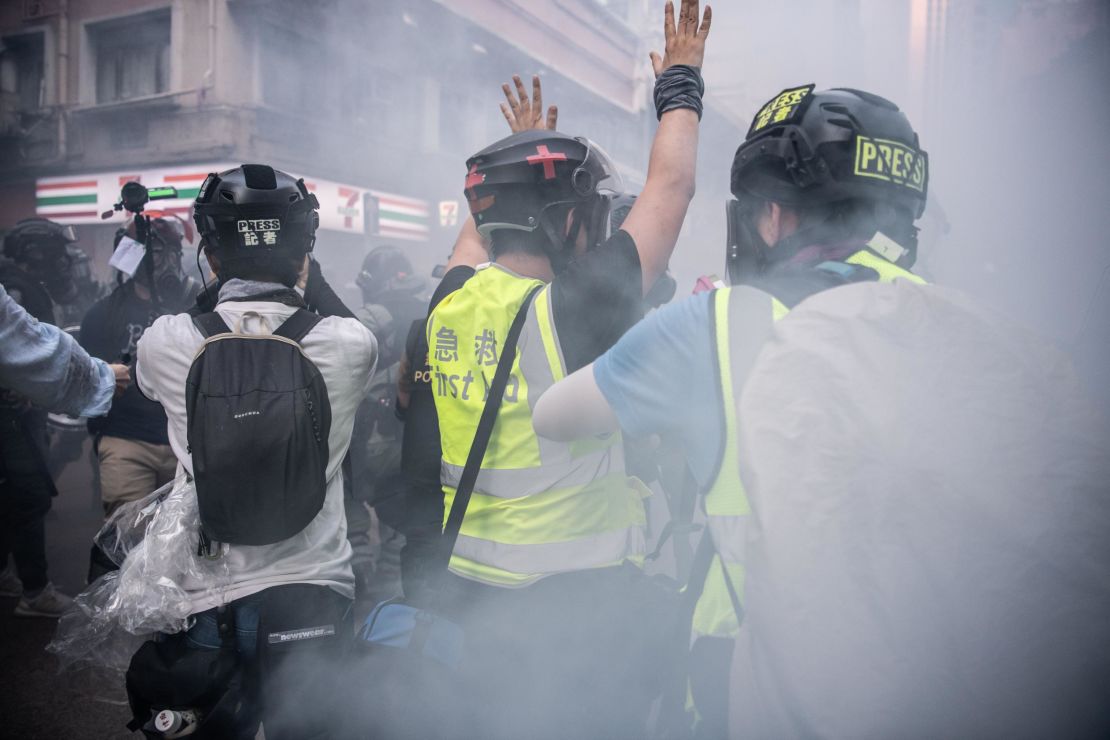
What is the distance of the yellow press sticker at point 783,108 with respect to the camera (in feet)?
3.70

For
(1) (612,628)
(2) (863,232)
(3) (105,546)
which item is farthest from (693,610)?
(3) (105,546)

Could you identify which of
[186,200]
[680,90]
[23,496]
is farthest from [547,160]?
[186,200]

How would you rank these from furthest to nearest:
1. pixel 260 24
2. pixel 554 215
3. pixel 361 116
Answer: pixel 361 116 < pixel 260 24 < pixel 554 215

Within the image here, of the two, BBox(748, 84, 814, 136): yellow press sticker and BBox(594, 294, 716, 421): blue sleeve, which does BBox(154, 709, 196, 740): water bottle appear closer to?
BBox(594, 294, 716, 421): blue sleeve

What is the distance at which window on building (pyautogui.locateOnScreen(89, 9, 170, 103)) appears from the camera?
38.6 feet

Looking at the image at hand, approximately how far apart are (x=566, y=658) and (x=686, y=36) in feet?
4.01

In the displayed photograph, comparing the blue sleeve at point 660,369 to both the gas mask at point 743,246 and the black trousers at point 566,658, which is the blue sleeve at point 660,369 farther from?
the black trousers at point 566,658

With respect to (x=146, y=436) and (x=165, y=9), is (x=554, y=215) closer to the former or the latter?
(x=146, y=436)

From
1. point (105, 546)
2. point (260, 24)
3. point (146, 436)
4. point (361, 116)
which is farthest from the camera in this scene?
point (361, 116)

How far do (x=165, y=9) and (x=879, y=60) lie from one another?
11.2 metres

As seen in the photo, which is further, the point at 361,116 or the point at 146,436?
the point at 361,116

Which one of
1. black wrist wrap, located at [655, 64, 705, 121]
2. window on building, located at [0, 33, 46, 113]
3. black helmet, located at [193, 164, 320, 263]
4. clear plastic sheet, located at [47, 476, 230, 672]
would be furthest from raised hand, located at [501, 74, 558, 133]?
window on building, located at [0, 33, 46, 113]

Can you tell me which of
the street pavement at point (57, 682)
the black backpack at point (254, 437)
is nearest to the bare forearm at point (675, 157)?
the black backpack at point (254, 437)

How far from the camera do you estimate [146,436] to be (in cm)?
298
